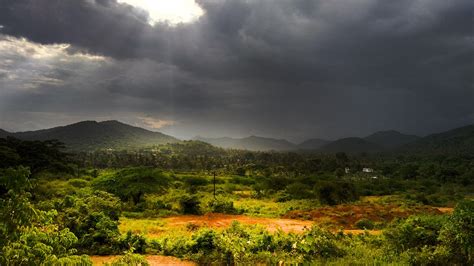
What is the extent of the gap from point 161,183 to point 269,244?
21.8 m

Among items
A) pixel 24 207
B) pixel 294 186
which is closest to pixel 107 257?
pixel 24 207

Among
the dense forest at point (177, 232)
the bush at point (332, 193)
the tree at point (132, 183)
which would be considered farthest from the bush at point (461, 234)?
the bush at point (332, 193)

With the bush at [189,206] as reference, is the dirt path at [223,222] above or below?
below

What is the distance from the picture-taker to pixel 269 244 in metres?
15.9

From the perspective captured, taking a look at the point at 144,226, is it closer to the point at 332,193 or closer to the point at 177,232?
the point at 177,232

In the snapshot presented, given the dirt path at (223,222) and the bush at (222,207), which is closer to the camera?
the dirt path at (223,222)

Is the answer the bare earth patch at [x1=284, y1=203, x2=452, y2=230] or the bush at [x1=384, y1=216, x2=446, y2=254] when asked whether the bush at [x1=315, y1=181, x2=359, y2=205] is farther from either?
the bush at [x1=384, y1=216, x2=446, y2=254]

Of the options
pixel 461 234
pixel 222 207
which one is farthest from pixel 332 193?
pixel 461 234

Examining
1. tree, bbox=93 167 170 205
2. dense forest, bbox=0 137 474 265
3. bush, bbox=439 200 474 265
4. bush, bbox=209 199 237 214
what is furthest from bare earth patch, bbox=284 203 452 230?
tree, bbox=93 167 170 205

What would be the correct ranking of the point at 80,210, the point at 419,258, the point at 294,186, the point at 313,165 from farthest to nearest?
the point at 313,165 → the point at 294,186 → the point at 80,210 → the point at 419,258

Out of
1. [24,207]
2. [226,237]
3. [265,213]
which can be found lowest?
[265,213]

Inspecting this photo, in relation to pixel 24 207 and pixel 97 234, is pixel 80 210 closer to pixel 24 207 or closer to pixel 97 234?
pixel 97 234

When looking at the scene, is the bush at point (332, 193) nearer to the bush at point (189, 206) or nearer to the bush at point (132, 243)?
the bush at point (189, 206)

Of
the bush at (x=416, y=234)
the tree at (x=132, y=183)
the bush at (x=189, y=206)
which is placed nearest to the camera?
the bush at (x=416, y=234)
